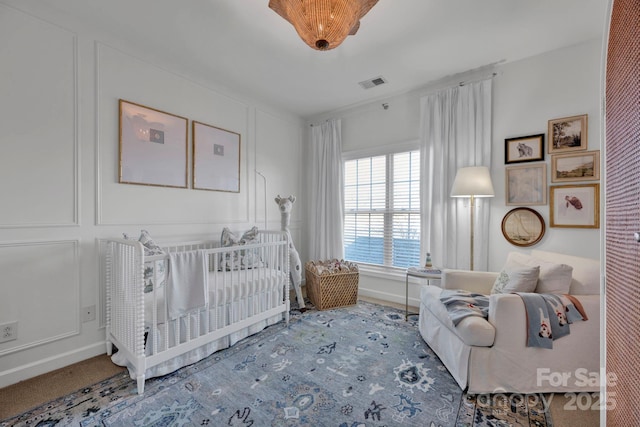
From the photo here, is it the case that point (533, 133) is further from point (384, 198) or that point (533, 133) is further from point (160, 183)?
point (160, 183)

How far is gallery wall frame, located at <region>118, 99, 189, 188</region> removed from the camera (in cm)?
231

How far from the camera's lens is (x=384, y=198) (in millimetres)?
3523

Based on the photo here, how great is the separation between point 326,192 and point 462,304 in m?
2.32

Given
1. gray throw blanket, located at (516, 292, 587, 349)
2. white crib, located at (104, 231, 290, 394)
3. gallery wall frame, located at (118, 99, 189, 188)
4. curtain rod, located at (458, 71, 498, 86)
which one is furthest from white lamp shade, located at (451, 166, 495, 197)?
gallery wall frame, located at (118, 99, 189, 188)

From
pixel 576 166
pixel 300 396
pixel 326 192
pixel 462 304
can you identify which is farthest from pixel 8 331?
pixel 576 166

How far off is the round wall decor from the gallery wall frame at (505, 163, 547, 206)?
0.30ft

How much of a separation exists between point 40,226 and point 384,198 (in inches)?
126

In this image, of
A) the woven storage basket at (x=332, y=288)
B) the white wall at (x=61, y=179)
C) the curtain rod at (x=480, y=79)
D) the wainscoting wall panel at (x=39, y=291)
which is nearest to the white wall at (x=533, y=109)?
the curtain rod at (x=480, y=79)

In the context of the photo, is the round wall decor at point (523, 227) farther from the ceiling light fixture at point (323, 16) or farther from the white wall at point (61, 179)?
the white wall at point (61, 179)

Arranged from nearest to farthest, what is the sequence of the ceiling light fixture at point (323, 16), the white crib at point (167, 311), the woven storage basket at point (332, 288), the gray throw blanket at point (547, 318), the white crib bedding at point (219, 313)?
the ceiling light fixture at point (323, 16) < the gray throw blanket at point (547, 318) < the white crib at point (167, 311) < the white crib bedding at point (219, 313) < the woven storage basket at point (332, 288)

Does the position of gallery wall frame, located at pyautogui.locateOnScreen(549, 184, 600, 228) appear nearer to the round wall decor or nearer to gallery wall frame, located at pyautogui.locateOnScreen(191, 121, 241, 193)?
the round wall decor

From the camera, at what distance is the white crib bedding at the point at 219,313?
1857mm

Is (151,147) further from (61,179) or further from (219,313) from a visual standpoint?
(219,313)

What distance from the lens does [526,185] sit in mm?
2561
